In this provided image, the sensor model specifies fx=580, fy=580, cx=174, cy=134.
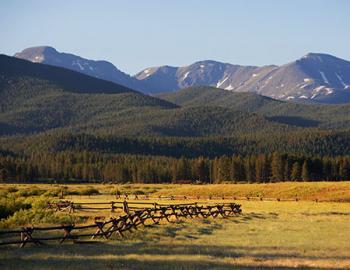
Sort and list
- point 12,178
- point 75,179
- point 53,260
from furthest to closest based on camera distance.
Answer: point 75,179
point 12,178
point 53,260

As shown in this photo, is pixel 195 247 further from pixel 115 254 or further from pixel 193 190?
pixel 193 190

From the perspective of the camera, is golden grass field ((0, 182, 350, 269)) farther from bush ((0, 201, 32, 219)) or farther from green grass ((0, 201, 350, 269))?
bush ((0, 201, 32, 219))

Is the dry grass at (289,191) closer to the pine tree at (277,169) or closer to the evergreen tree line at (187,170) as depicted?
the evergreen tree line at (187,170)

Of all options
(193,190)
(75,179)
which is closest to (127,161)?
(75,179)

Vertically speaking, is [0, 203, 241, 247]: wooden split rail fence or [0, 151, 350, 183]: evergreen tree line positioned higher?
[0, 203, 241, 247]: wooden split rail fence

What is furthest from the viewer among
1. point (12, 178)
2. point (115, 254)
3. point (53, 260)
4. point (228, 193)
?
point (12, 178)

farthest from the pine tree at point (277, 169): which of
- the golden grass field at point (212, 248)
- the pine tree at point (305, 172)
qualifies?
the golden grass field at point (212, 248)

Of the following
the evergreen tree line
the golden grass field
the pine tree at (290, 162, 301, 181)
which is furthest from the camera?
the evergreen tree line

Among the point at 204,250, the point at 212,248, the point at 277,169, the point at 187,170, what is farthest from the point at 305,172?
the point at 204,250

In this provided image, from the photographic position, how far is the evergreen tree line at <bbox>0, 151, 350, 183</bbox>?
139375mm

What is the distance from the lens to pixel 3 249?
28.7 m

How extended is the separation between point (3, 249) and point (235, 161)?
401 ft

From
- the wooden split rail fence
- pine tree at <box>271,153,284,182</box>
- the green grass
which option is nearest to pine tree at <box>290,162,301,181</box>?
pine tree at <box>271,153,284,182</box>

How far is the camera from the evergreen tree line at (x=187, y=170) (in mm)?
139375
